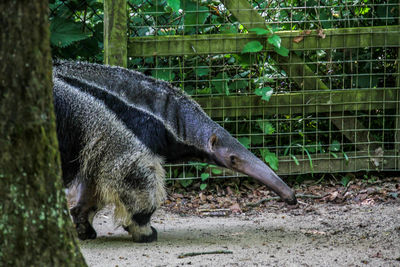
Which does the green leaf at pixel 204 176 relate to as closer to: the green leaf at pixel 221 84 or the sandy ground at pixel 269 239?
the sandy ground at pixel 269 239

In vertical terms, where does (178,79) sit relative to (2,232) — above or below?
above

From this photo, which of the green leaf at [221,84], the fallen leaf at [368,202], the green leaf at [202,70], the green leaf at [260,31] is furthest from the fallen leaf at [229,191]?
the green leaf at [260,31]

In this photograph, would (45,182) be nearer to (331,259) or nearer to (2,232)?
(2,232)

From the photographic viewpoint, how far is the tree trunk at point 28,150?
2.31 meters

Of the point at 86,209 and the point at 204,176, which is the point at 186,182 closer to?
the point at 204,176

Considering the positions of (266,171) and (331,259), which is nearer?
(331,259)

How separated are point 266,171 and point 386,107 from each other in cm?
252

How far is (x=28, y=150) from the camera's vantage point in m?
2.40

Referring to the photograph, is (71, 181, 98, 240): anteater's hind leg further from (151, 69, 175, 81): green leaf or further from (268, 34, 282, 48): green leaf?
(268, 34, 282, 48): green leaf

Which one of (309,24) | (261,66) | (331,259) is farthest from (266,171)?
(309,24)

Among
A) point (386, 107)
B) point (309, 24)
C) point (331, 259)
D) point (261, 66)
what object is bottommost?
point (331, 259)

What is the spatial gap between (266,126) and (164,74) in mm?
1354

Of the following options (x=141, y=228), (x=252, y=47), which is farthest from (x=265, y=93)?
(x=141, y=228)

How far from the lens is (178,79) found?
7219 millimetres
